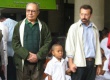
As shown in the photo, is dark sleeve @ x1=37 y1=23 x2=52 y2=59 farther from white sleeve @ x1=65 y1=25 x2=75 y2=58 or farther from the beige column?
the beige column

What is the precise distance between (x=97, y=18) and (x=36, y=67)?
188 inches

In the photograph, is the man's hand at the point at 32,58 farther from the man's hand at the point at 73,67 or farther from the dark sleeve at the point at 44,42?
the man's hand at the point at 73,67

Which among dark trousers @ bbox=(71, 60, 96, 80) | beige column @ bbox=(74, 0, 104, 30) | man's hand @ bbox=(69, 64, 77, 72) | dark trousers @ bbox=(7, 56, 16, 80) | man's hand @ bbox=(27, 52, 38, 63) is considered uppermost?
beige column @ bbox=(74, 0, 104, 30)

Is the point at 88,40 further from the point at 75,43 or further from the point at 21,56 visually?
the point at 21,56

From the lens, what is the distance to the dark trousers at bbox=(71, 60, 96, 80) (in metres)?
5.29

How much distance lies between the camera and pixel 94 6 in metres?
10.0

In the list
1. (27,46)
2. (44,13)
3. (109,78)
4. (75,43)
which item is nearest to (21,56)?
(27,46)

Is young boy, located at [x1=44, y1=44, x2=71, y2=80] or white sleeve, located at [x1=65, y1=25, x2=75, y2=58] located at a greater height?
white sleeve, located at [x1=65, y1=25, x2=75, y2=58]

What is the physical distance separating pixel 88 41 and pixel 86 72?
19.4 inches

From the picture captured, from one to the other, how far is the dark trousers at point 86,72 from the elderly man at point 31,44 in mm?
641

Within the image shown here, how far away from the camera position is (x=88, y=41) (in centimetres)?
536

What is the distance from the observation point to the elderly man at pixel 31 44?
551 cm

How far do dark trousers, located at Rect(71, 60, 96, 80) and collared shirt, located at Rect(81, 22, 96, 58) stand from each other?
142 mm

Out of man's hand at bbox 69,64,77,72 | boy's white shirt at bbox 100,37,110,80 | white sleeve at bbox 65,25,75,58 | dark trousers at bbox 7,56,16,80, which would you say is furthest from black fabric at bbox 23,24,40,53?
boy's white shirt at bbox 100,37,110,80
